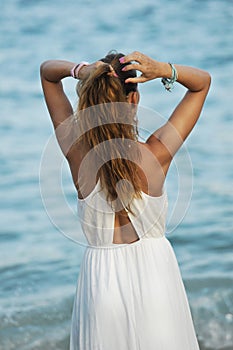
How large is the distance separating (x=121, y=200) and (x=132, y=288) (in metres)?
0.24

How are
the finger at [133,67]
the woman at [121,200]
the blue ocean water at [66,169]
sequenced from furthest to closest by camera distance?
the blue ocean water at [66,169] < the woman at [121,200] < the finger at [133,67]

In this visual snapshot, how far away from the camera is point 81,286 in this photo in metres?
2.22

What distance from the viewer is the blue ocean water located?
4.55m

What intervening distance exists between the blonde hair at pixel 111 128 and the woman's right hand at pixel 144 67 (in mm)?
65

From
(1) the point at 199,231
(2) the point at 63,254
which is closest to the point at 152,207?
(2) the point at 63,254

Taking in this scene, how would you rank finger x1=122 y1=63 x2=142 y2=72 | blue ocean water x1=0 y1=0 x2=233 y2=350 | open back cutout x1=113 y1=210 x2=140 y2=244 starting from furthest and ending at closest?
blue ocean water x1=0 y1=0 x2=233 y2=350 → open back cutout x1=113 y1=210 x2=140 y2=244 → finger x1=122 y1=63 x2=142 y2=72

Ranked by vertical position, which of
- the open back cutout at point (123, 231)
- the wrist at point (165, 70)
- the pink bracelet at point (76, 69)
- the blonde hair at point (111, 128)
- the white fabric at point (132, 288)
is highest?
the pink bracelet at point (76, 69)

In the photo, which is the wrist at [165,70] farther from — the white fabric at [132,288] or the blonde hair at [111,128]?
the white fabric at [132,288]

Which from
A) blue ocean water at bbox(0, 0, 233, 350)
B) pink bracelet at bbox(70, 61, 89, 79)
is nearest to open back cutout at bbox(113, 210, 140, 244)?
blue ocean water at bbox(0, 0, 233, 350)

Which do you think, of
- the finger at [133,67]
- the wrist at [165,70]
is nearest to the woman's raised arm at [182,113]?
the wrist at [165,70]

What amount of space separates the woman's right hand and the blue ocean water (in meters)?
0.18

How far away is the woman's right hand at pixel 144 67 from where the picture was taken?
191cm

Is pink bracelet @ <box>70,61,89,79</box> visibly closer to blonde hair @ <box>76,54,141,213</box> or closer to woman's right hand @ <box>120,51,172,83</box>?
blonde hair @ <box>76,54,141,213</box>

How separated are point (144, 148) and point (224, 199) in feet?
15.6
